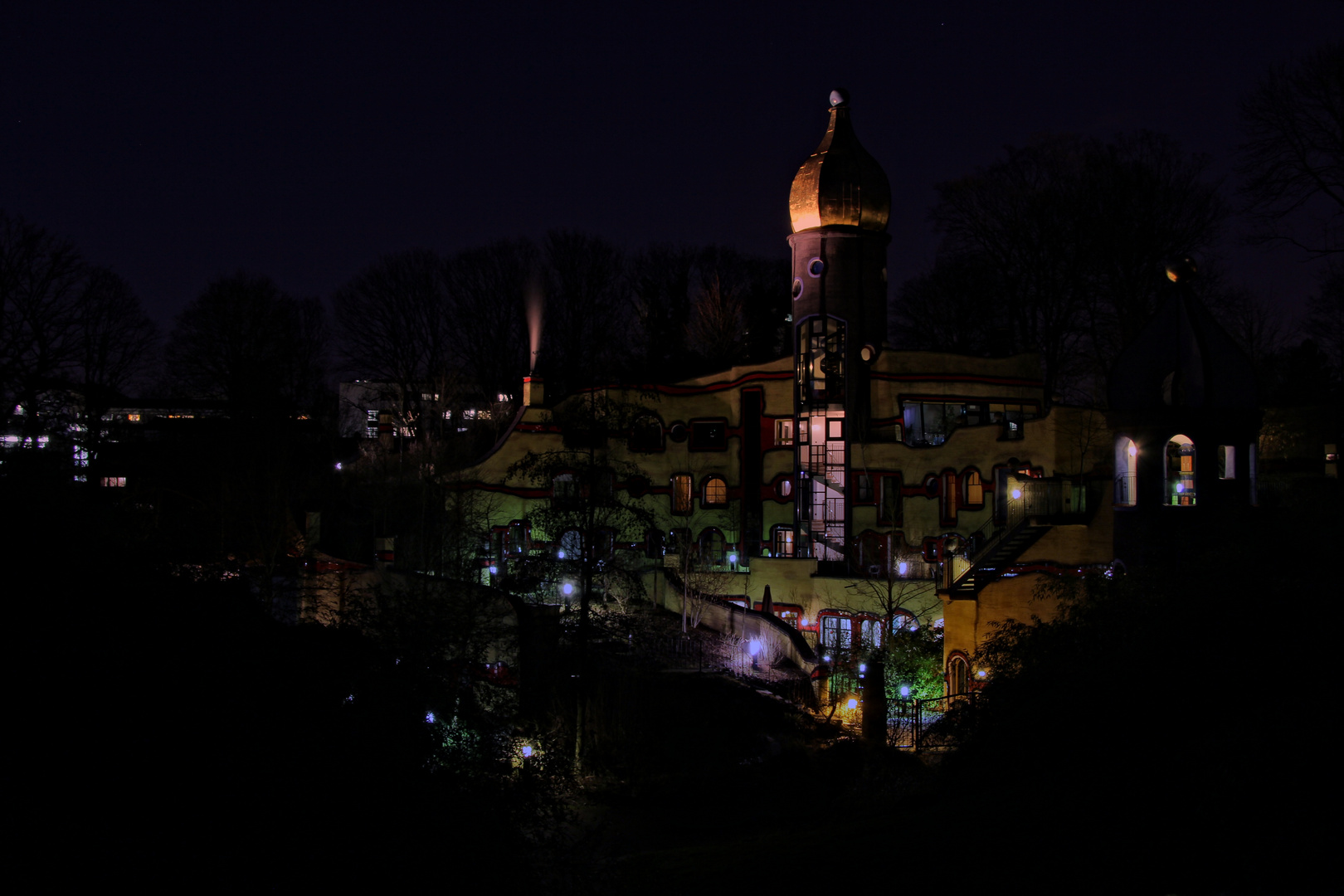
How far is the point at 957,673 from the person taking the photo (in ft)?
75.4

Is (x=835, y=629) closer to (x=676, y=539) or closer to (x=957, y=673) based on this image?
(x=676, y=539)

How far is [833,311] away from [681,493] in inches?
295

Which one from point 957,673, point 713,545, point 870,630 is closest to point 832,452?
point 713,545

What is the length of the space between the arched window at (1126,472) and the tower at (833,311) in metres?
13.8

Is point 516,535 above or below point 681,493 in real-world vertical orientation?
below

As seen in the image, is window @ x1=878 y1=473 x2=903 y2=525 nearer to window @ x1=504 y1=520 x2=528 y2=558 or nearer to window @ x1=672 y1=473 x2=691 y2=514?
window @ x1=672 y1=473 x2=691 y2=514

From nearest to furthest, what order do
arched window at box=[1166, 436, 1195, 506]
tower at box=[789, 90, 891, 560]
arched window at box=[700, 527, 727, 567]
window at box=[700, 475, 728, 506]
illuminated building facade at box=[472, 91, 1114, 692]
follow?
arched window at box=[1166, 436, 1195, 506]
illuminated building facade at box=[472, 91, 1114, 692]
tower at box=[789, 90, 891, 560]
arched window at box=[700, 527, 727, 567]
window at box=[700, 475, 728, 506]

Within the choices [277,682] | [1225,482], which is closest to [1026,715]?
[277,682]

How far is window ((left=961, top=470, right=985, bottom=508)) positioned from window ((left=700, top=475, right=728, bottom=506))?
25.2ft

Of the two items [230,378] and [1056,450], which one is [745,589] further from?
[230,378]

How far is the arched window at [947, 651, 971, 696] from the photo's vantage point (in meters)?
22.4

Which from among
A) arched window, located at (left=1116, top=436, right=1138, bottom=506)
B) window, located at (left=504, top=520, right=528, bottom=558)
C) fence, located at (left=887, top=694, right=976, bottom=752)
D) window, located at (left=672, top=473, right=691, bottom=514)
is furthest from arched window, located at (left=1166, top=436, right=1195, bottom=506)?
window, located at (left=504, top=520, right=528, bottom=558)

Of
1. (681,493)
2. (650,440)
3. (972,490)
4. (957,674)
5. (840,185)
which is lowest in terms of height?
(957,674)

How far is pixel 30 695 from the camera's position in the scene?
7617 mm
